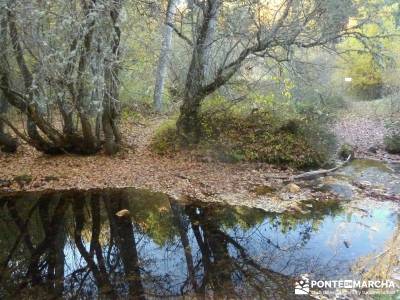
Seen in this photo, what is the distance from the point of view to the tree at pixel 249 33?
354 inches

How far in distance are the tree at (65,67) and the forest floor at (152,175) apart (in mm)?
584

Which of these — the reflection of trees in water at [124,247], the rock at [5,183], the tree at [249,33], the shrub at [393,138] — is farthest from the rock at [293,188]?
the rock at [5,183]

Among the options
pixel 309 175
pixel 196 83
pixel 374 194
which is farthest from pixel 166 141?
pixel 374 194

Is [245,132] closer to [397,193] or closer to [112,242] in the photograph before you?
[397,193]

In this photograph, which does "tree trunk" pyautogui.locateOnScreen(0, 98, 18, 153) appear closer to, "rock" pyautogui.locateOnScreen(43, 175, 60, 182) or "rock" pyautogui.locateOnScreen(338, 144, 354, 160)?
"rock" pyautogui.locateOnScreen(43, 175, 60, 182)

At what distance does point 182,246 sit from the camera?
6.08 m

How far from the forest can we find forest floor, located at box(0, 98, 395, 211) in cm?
6

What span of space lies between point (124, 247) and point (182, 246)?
0.93m

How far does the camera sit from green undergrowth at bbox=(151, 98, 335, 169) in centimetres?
1042

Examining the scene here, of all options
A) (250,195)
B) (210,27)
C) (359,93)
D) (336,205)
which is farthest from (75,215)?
(359,93)

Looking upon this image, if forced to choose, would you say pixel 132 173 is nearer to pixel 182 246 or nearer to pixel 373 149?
pixel 182 246

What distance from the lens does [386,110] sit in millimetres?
16297

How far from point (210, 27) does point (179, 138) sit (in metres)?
3.21

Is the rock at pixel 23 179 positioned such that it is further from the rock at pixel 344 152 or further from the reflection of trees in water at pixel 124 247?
the rock at pixel 344 152
